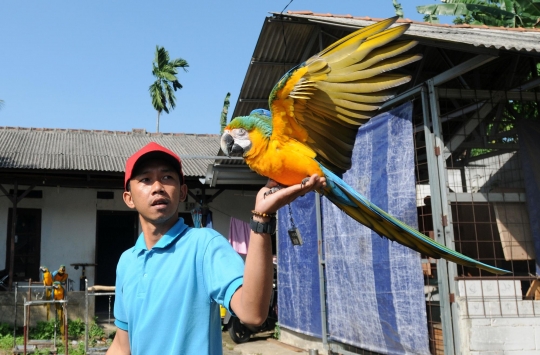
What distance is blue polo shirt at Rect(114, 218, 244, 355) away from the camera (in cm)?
150

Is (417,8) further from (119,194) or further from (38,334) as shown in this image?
(38,334)

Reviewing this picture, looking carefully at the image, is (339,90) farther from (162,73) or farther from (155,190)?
(162,73)

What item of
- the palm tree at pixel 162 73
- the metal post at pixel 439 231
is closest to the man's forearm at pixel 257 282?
the metal post at pixel 439 231

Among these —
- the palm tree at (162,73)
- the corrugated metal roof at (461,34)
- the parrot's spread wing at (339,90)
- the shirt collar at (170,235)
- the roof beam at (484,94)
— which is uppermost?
the palm tree at (162,73)

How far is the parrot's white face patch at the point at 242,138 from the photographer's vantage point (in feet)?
5.72

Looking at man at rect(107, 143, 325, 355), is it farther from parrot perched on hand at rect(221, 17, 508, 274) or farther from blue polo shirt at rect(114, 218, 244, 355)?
parrot perched on hand at rect(221, 17, 508, 274)

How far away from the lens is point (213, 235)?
1624 millimetres

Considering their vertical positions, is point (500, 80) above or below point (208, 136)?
below

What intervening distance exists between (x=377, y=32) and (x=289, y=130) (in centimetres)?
43

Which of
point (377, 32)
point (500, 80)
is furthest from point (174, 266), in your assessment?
point (500, 80)

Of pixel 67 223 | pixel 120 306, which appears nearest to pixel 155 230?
pixel 120 306

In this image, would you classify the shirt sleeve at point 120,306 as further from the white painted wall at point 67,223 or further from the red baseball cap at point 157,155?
the white painted wall at point 67,223

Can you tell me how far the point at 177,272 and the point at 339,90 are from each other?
0.78 m

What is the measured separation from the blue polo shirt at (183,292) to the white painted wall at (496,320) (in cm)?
358
